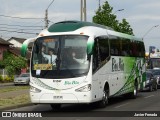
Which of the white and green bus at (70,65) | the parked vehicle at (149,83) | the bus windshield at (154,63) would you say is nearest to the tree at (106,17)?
the bus windshield at (154,63)

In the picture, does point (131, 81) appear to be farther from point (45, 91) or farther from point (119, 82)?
point (45, 91)

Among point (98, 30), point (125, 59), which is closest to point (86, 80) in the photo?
point (98, 30)

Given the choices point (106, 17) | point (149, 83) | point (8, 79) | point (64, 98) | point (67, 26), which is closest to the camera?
point (64, 98)

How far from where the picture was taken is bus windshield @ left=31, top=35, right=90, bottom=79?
16.8 metres

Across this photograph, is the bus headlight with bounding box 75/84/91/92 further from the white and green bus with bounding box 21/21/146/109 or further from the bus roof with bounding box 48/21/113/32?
the bus roof with bounding box 48/21/113/32

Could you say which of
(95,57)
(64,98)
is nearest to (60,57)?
(95,57)

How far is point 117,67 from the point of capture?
21.2m

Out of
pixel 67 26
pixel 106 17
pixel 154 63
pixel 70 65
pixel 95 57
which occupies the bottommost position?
pixel 154 63

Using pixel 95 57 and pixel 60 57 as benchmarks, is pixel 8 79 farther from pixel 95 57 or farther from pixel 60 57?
pixel 60 57

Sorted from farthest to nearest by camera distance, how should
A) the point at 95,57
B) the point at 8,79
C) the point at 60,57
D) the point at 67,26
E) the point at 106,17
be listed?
the point at 8,79 → the point at 106,17 → the point at 67,26 → the point at 95,57 → the point at 60,57

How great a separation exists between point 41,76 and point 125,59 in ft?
22.0

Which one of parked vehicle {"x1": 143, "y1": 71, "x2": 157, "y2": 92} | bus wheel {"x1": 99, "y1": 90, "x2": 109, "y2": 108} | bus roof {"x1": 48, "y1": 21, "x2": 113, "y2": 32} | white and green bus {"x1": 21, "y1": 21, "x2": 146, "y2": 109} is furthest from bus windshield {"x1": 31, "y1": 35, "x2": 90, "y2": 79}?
parked vehicle {"x1": 143, "y1": 71, "x2": 157, "y2": 92}

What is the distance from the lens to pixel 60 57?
17.0 m

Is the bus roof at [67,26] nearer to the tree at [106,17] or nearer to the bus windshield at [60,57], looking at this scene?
the bus windshield at [60,57]
